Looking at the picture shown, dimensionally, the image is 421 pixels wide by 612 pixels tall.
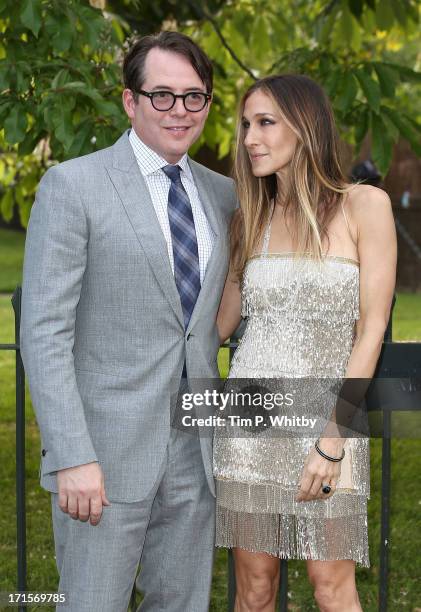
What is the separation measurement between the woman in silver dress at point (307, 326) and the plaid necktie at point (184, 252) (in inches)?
7.3

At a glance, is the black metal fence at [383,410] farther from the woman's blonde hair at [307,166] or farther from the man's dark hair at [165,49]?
the man's dark hair at [165,49]

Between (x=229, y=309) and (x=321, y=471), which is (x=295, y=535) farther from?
(x=229, y=309)

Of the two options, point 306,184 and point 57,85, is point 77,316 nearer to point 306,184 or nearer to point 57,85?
point 306,184

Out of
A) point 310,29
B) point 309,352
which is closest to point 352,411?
point 309,352

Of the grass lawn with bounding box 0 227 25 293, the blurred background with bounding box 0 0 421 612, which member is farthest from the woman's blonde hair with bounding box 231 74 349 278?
the grass lawn with bounding box 0 227 25 293

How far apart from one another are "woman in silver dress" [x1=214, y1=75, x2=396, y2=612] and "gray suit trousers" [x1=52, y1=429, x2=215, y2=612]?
0.09m

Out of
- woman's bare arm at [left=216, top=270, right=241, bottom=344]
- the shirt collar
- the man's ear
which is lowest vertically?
woman's bare arm at [left=216, top=270, right=241, bottom=344]

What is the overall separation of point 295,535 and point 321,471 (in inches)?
11.1

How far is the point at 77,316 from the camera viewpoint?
9.99 feet

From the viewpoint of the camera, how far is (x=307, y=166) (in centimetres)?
315

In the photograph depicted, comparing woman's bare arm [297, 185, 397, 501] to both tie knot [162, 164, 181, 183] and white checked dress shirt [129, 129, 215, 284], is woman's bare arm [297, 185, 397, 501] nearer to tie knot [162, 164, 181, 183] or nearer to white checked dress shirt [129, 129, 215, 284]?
white checked dress shirt [129, 129, 215, 284]

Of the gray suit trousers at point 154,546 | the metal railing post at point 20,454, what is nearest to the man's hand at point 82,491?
the gray suit trousers at point 154,546

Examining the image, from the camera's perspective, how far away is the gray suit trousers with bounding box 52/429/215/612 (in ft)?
10.1

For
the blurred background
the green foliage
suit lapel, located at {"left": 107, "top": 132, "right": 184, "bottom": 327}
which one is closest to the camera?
suit lapel, located at {"left": 107, "top": 132, "right": 184, "bottom": 327}
